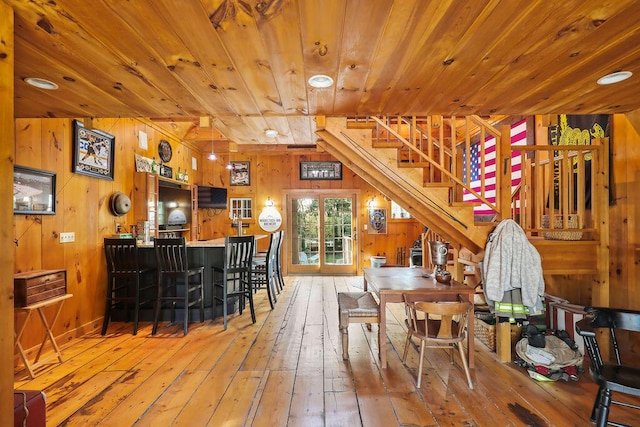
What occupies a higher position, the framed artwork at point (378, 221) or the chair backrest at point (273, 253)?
the framed artwork at point (378, 221)

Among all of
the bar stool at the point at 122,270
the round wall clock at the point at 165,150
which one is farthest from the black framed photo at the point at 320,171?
the bar stool at the point at 122,270

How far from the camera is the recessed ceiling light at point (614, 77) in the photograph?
2.00m

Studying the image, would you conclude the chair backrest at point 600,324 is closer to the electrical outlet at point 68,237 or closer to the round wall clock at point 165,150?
the electrical outlet at point 68,237

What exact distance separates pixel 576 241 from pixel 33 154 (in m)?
5.27

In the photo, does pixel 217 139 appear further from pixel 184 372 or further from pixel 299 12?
pixel 299 12

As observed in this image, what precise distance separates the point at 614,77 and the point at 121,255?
191 inches

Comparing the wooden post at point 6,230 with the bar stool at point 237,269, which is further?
the bar stool at point 237,269

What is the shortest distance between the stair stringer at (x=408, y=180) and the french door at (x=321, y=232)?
395cm

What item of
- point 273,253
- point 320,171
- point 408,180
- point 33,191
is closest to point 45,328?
point 33,191

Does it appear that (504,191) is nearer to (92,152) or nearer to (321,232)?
(92,152)

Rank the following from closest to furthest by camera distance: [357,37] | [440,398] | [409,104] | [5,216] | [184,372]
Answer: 1. [5,216]
2. [357,37]
3. [440,398]
4. [409,104]
5. [184,372]

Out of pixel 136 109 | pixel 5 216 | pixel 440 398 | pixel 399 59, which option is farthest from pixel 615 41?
pixel 136 109

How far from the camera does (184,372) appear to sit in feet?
9.11

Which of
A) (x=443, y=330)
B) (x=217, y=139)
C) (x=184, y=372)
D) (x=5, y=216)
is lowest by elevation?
(x=184, y=372)
